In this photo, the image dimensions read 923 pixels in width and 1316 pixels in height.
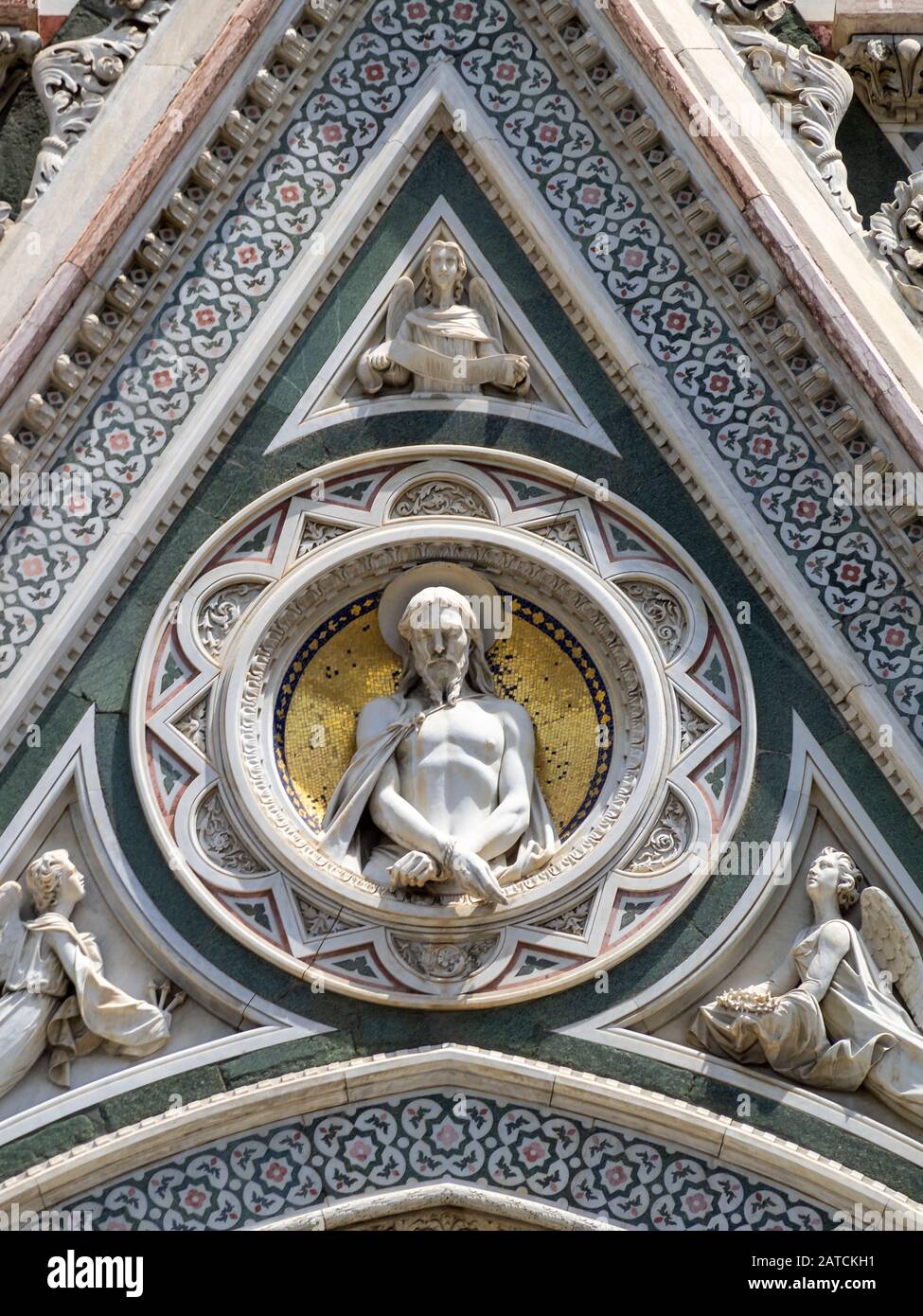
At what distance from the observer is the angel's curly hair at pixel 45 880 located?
1205 centimetres

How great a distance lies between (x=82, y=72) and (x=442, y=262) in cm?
166

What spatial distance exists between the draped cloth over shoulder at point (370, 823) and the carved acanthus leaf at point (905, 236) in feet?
8.19

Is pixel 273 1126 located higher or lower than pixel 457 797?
lower

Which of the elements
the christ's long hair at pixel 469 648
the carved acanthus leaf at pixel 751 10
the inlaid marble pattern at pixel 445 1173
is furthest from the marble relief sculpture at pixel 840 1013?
the carved acanthus leaf at pixel 751 10

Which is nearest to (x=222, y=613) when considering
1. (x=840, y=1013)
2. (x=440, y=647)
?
(x=440, y=647)

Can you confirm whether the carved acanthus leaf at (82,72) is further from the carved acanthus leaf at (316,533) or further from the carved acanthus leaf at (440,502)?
the carved acanthus leaf at (440,502)

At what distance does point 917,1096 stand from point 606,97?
4182 millimetres

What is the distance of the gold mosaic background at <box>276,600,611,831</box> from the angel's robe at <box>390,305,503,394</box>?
0.92 m

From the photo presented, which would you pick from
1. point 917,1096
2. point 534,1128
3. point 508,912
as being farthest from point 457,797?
point 917,1096

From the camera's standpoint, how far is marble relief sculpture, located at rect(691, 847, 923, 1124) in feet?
38.9

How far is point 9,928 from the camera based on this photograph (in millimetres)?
12047

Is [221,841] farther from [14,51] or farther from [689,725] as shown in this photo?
[14,51]

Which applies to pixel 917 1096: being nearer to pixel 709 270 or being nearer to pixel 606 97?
pixel 709 270

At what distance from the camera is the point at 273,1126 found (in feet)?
39.0
